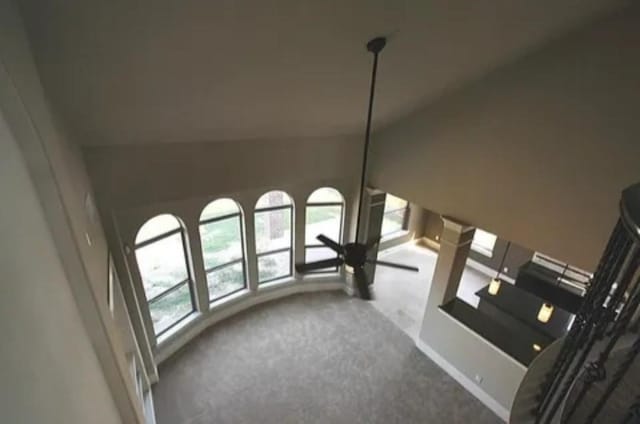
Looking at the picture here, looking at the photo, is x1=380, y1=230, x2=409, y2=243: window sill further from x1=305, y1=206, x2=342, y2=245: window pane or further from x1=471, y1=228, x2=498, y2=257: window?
x1=305, y1=206, x2=342, y2=245: window pane

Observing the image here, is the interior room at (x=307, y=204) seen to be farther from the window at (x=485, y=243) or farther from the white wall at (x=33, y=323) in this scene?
the window at (x=485, y=243)

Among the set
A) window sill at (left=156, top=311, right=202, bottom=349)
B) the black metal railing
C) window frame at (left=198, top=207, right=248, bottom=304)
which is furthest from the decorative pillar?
window sill at (left=156, top=311, right=202, bottom=349)

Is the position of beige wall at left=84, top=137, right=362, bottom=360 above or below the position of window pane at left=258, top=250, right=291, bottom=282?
above

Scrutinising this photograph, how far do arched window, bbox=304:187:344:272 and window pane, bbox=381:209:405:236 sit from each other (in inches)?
97.9

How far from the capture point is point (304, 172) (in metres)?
5.49

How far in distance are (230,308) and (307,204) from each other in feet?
8.20

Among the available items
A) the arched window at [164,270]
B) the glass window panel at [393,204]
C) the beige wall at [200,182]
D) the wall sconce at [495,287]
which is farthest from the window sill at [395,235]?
the arched window at [164,270]

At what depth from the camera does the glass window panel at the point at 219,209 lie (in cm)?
532

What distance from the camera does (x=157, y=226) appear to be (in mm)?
4797

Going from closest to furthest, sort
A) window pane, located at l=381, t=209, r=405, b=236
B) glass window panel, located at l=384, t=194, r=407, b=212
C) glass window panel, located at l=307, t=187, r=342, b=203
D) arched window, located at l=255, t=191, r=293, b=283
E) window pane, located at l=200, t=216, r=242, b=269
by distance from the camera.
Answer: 1. window pane, located at l=200, t=216, r=242, b=269
2. arched window, located at l=255, t=191, r=293, b=283
3. glass window panel, located at l=307, t=187, r=342, b=203
4. glass window panel, located at l=384, t=194, r=407, b=212
5. window pane, located at l=381, t=209, r=405, b=236

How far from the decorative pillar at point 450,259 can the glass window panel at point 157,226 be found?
4.12 meters

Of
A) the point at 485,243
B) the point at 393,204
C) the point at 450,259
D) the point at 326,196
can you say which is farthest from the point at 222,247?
the point at 485,243

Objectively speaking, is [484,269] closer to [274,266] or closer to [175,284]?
[274,266]

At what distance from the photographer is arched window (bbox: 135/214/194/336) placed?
4766 mm
